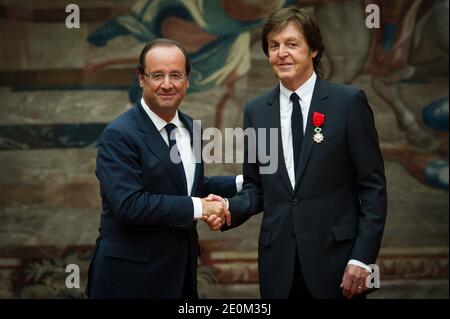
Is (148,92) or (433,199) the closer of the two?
(148,92)

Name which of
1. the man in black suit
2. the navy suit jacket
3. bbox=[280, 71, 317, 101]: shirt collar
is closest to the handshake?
the navy suit jacket

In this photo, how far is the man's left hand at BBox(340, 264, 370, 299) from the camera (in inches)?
147

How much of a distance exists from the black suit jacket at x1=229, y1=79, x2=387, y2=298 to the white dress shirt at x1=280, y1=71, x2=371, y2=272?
0.03 meters

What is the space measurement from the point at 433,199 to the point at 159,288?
4.23m

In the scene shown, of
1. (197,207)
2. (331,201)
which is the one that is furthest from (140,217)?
(331,201)

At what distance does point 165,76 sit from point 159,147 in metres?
0.37

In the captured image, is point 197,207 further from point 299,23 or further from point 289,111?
point 299,23

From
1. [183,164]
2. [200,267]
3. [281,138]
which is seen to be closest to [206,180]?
[183,164]

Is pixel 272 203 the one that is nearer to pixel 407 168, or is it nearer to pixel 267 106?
pixel 267 106

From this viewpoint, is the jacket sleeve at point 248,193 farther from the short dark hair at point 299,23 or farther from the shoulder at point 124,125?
the shoulder at point 124,125

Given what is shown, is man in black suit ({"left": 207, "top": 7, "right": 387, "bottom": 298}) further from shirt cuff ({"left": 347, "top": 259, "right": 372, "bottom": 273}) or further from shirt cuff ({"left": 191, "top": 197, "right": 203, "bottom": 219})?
shirt cuff ({"left": 191, "top": 197, "right": 203, "bottom": 219})

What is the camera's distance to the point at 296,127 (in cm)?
388

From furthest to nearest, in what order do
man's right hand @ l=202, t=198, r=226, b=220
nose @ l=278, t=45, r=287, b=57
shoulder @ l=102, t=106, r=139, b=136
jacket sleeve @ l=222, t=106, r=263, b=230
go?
jacket sleeve @ l=222, t=106, r=263, b=230 → man's right hand @ l=202, t=198, r=226, b=220 → shoulder @ l=102, t=106, r=139, b=136 → nose @ l=278, t=45, r=287, b=57
